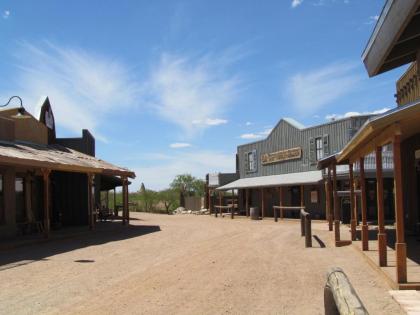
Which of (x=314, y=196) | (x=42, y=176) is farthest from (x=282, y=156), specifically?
(x=42, y=176)

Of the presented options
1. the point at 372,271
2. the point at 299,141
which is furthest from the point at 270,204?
the point at 372,271

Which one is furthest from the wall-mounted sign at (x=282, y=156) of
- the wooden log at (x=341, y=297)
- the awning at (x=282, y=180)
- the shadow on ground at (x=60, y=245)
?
the wooden log at (x=341, y=297)

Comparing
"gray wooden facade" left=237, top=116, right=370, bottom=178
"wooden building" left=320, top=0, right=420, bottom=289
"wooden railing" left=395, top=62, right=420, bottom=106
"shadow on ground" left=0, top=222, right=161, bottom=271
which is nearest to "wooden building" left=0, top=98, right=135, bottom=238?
"shadow on ground" left=0, top=222, right=161, bottom=271

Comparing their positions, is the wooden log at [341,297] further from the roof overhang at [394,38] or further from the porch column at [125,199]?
the porch column at [125,199]

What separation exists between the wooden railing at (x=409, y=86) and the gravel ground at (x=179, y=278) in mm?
4710

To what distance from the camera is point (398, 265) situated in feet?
28.0

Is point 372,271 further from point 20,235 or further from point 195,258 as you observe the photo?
point 20,235

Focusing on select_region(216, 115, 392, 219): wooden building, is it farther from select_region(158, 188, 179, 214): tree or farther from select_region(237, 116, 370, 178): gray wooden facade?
select_region(158, 188, 179, 214): tree

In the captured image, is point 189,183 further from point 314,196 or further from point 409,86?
point 409,86

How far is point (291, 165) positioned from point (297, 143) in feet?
5.03

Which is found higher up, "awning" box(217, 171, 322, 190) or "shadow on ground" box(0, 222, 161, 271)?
"awning" box(217, 171, 322, 190)

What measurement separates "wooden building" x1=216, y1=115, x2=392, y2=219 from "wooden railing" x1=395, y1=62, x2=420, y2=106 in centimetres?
811

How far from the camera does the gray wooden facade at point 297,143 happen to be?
2745 cm

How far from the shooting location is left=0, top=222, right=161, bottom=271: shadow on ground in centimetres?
1333
